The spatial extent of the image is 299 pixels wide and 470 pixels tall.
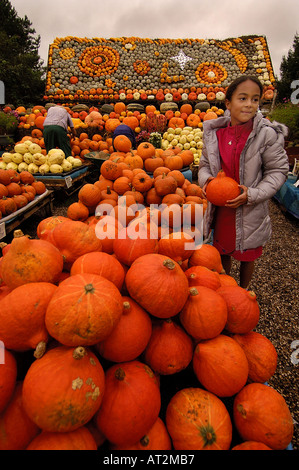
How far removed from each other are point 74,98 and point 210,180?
12651 mm

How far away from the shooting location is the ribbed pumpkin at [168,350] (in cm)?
114

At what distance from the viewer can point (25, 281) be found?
1.09 m

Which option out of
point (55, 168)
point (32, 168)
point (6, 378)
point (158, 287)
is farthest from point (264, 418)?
point (32, 168)

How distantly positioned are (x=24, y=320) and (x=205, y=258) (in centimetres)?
117

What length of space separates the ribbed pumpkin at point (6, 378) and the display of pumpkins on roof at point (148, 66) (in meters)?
12.9

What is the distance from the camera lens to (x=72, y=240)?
135cm

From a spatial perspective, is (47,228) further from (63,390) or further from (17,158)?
(17,158)

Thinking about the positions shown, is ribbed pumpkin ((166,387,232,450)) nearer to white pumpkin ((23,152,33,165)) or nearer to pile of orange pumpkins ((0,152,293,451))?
pile of orange pumpkins ((0,152,293,451))

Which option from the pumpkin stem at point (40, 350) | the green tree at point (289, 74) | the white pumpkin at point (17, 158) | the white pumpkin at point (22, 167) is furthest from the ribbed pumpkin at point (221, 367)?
the green tree at point (289, 74)

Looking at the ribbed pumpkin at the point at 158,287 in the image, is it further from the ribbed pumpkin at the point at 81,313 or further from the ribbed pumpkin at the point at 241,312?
the ribbed pumpkin at the point at 241,312

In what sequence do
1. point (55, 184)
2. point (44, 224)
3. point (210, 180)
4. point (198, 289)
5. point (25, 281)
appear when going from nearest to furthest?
point (25, 281), point (198, 289), point (44, 224), point (210, 180), point (55, 184)

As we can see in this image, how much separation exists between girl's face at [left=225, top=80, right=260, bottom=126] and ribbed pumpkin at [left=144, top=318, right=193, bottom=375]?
190 centimetres

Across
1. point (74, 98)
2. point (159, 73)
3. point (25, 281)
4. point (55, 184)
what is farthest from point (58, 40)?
point (25, 281)

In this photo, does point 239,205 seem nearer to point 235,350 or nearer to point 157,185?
point 157,185
